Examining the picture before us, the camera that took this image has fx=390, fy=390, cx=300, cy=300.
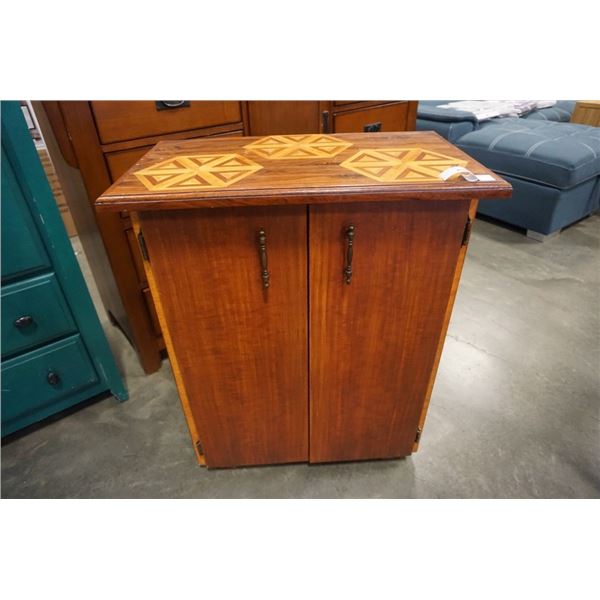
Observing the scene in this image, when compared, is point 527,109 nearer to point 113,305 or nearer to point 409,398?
point 409,398

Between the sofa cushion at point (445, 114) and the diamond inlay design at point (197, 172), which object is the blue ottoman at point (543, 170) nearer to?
the sofa cushion at point (445, 114)

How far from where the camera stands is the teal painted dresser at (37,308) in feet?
3.67

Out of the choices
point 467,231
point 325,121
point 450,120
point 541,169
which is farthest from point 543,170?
point 467,231

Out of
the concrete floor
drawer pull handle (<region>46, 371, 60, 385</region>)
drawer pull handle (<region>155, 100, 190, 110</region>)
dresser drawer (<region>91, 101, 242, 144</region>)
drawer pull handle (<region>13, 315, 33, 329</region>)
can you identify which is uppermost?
drawer pull handle (<region>155, 100, 190, 110</region>)

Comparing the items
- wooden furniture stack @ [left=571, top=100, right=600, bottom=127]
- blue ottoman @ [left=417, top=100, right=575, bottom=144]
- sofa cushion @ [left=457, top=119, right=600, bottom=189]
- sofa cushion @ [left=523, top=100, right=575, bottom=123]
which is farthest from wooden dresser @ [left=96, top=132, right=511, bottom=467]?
wooden furniture stack @ [left=571, top=100, right=600, bottom=127]

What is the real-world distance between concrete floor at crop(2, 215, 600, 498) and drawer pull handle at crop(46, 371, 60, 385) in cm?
24

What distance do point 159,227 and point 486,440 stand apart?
1346 mm

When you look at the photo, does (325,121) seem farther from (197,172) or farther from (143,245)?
(143,245)

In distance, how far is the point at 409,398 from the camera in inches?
46.8

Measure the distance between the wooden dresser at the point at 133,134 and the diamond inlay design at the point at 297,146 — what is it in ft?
1.26

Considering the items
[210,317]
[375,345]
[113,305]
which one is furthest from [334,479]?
[113,305]

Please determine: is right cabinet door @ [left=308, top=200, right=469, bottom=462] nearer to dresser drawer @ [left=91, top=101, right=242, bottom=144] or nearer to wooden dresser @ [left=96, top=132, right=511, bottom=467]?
wooden dresser @ [left=96, top=132, right=511, bottom=467]

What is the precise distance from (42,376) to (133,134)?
91cm

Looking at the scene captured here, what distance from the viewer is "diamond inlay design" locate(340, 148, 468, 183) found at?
0.88 m
